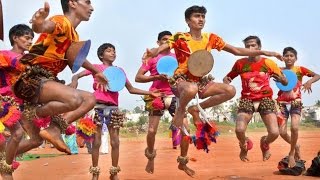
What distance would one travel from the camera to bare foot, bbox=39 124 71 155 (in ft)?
19.5

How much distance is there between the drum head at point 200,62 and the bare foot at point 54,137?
2377mm

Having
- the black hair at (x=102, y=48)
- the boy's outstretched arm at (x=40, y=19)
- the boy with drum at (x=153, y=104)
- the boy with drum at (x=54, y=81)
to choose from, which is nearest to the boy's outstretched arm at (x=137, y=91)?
the boy with drum at (x=153, y=104)

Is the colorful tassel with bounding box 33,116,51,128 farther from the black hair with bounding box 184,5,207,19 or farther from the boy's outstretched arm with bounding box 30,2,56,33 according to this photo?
the black hair with bounding box 184,5,207,19

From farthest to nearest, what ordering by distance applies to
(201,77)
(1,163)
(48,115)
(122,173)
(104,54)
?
(122,173) < (104,54) < (201,77) < (1,163) < (48,115)

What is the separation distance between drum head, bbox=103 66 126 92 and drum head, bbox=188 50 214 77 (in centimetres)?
161

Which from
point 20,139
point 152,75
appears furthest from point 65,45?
point 152,75

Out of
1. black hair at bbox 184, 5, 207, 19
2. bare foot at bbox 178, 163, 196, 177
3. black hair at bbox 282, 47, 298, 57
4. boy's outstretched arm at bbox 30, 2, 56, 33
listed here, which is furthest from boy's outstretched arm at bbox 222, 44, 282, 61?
boy's outstretched arm at bbox 30, 2, 56, 33

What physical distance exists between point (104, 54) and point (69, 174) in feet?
10.9

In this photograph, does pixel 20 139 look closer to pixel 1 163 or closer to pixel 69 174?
pixel 1 163

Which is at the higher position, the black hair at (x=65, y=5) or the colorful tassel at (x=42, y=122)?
the black hair at (x=65, y=5)

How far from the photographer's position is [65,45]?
20.4ft

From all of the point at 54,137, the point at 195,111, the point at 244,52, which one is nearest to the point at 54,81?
the point at 54,137

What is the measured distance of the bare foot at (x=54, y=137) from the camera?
19.5ft

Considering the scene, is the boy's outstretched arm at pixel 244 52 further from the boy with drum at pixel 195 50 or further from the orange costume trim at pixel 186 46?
the orange costume trim at pixel 186 46
